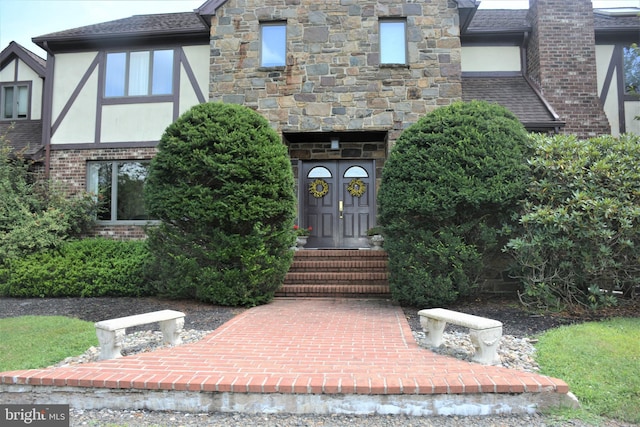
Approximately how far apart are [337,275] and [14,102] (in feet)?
34.0

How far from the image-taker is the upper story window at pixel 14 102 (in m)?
11.7

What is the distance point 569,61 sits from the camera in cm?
1025

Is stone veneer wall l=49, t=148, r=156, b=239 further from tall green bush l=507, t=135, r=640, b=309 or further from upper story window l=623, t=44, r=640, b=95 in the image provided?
upper story window l=623, t=44, r=640, b=95

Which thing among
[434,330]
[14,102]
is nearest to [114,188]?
[14,102]

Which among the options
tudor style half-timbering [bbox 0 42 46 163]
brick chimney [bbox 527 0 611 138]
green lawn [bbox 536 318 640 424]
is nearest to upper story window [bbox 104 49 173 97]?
tudor style half-timbering [bbox 0 42 46 163]

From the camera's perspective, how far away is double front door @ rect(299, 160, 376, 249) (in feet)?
34.0

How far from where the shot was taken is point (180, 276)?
257 inches

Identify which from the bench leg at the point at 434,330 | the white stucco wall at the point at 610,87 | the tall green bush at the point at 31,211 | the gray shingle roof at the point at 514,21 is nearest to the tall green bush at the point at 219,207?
the bench leg at the point at 434,330

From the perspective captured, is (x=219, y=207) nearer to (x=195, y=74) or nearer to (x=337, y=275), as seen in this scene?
(x=337, y=275)

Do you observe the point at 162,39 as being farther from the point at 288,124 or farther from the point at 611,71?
the point at 611,71

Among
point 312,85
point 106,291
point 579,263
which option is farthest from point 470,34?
point 106,291

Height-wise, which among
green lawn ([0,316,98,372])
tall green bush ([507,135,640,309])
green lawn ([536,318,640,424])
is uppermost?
tall green bush ([507,135,640,309])

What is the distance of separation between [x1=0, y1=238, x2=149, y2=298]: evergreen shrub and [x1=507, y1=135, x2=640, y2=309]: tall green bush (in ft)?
20.8

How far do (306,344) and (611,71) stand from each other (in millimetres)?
10659
